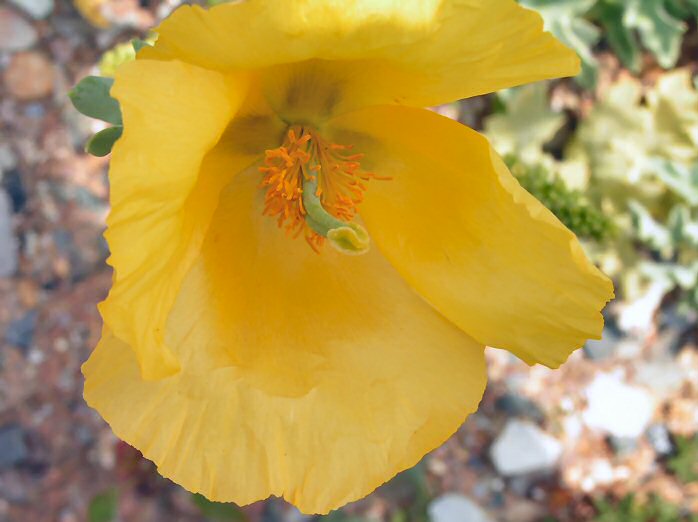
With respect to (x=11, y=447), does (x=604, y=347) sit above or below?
below

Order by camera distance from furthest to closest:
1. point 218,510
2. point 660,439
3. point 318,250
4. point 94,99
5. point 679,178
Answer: point 660,439
point 679,178
point 218,510
point 318,250
point 94,99

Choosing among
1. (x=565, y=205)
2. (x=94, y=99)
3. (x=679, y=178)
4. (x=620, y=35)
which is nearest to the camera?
(x=94, y=99)

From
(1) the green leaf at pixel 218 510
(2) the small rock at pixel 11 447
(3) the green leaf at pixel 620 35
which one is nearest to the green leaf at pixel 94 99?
(1) the green leaf at pixel 218 510

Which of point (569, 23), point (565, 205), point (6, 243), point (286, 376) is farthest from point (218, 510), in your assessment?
point (569, 23)

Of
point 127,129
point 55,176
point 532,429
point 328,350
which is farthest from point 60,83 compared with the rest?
point 532,429

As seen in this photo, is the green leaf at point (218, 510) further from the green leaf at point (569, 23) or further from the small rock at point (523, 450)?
the green leaf at point (569, 23)

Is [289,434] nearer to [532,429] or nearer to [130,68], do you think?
[130,68]

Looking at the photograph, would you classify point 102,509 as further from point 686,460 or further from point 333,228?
point 686,460
